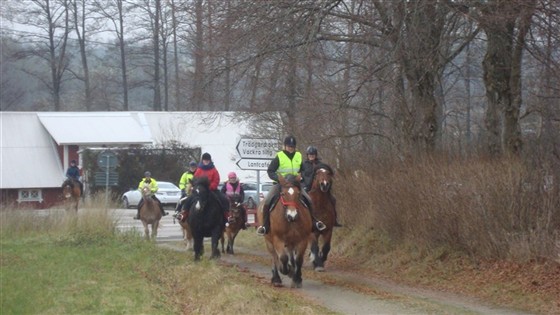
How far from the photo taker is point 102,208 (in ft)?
87.5

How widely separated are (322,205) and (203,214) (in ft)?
10.8

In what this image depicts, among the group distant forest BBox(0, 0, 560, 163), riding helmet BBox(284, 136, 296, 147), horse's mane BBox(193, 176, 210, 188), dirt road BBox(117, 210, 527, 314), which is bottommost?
dirt road BBox(117, 210, 527, 314)

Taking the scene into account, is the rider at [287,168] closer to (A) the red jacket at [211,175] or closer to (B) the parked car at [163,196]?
(A) the red jacket at [211,175]

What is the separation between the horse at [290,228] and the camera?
637 inches

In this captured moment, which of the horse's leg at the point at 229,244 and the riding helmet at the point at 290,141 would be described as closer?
the riding helmet at the point at 290,141

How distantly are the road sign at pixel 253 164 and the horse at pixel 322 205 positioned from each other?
275 inches

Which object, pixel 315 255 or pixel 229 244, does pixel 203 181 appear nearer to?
pixel 315 255

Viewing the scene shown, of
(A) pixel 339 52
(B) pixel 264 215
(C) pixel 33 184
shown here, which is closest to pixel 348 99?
(A) pixel 339 52

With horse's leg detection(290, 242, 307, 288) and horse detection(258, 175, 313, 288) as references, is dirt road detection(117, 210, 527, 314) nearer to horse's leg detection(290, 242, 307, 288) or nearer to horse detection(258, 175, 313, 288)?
horse's leg detection(290, 242, 307, 288)

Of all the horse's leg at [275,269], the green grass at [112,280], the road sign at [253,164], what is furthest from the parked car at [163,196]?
the horse's leg at [275,269]

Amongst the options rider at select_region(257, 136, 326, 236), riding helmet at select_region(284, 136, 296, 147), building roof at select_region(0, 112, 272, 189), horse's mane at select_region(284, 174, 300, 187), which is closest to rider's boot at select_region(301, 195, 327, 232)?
rider at select_region(257, 136, 326, 236)

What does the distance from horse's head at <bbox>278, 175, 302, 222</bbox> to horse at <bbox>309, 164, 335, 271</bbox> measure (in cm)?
207

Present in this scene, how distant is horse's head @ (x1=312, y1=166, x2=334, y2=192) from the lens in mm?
18375

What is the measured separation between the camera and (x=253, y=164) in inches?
1035
